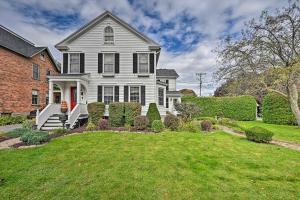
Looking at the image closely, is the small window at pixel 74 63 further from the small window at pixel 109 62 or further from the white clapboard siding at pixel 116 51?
the small window at pixel 109 62

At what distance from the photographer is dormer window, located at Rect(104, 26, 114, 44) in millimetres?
14422

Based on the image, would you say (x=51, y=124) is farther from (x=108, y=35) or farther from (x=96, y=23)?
(x=96, y=23)

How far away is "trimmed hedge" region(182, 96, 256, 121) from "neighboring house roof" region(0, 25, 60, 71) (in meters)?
21.9

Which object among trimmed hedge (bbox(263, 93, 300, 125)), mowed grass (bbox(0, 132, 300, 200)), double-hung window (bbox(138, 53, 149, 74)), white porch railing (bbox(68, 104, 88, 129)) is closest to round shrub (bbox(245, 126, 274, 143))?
mowed grass (bbox(0, 132, 300, 200))

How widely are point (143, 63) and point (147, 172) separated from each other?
10907 millimetres

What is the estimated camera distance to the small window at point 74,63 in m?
14.3

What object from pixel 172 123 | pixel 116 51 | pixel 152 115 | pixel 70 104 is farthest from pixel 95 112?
pixel 172 123

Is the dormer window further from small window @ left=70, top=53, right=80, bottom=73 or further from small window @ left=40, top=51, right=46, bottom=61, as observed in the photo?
small window @ left=40, top=51, right=46, bottom=61

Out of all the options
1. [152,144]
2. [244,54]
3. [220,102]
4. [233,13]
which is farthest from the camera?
[220,102]

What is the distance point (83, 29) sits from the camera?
46.1 feet

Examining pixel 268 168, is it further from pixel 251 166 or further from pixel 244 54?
pixel 244 54

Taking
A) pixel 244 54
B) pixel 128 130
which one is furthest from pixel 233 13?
pixel 128 130

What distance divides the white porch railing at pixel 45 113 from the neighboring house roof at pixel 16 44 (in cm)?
870

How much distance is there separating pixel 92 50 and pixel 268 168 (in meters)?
13.9
